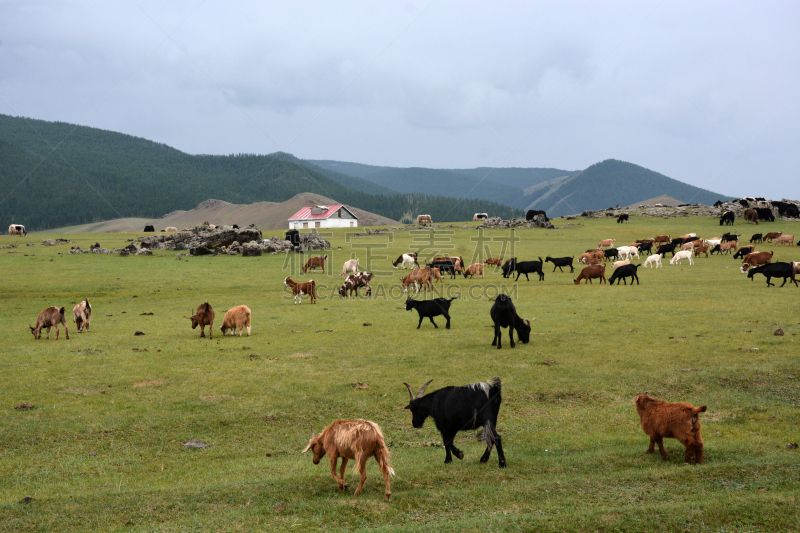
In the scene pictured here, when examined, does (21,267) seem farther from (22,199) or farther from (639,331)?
(22,199)

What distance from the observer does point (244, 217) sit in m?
131

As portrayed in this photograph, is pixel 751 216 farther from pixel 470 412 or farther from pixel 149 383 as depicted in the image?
pixel 149 383

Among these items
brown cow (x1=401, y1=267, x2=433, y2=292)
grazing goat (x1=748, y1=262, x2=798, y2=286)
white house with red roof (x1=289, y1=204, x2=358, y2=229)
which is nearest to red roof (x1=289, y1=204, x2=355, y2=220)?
white house with red roof (x1=289, y1=204, x2=358, y2=229)

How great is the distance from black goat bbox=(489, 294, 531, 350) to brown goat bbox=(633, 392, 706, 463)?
7968 millimetres

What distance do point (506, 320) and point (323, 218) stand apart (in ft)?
301

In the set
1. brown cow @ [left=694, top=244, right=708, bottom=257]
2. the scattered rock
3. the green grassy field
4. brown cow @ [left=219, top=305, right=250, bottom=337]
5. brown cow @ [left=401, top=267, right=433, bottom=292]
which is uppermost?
brown cow @ [left=694, top=244, right=708, bottom=257]

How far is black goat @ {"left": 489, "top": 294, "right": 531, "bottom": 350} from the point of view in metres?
16.7

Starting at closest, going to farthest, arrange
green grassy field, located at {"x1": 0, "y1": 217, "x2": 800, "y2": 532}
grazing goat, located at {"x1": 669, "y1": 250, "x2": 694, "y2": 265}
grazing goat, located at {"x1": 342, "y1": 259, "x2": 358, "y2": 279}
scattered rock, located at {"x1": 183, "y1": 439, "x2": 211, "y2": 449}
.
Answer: green grassy field, located at {"x1": 0, "y1": 217, "x2": 800, "y2": 532} → scattered rock, located at {"x1": 183, "y1": 439, "x2": 211, "y2": 449} → grazing goat, located at {"x1": 342, "y1": 259, "x2": 358, "y2": 279} → grazing goat, located at {"x1": 669, "y1": 250, "x2": 694, "y2": 265}

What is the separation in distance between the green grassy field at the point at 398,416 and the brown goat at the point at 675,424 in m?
0.28

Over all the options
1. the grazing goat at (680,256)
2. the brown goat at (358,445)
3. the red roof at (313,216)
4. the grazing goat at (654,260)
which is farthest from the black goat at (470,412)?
the red roof at (313,216)

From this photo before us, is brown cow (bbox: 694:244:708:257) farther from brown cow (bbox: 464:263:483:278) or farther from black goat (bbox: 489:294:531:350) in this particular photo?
black goat (bbox: 489:294:531:350)

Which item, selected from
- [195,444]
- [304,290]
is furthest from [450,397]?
[304,290]

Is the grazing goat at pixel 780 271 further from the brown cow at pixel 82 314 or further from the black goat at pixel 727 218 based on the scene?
the black goat at pixel 727 218

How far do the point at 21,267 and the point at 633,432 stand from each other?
136 ft
